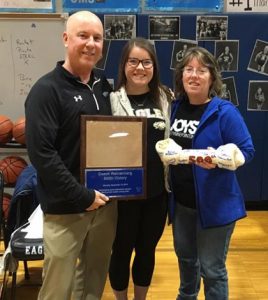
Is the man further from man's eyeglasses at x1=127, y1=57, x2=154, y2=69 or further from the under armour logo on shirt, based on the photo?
man's eyeglasses at x1=127, y1=57, x2=154, y2=69

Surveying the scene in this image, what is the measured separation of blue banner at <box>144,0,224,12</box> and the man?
7.72 feet

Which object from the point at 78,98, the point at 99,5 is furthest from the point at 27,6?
the point at 78,98

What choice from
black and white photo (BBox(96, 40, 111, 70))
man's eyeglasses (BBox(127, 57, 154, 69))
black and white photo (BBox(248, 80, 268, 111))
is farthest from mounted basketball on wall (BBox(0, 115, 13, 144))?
black and white photo (BBox(248, 80, 268, 111))

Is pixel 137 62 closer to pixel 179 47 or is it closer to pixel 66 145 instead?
pixel 66 145

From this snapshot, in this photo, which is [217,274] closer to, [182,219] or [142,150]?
[182,219]

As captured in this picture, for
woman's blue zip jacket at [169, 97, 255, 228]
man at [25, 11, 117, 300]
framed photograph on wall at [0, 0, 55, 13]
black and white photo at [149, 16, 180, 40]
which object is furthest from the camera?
framed photograph on wall at [0, 0, 55, 13]

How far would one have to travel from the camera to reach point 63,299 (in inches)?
73.0

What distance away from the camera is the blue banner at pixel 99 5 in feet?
→ 13.0

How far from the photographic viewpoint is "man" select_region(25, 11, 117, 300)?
1635 millimetres

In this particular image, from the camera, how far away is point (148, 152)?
1921mm

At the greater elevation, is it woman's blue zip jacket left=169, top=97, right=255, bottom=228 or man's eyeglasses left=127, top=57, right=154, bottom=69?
man's eyeglasses left=127, top=57, right=154, bottom=69

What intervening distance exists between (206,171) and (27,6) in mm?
2900

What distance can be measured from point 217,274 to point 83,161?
2.74 ft

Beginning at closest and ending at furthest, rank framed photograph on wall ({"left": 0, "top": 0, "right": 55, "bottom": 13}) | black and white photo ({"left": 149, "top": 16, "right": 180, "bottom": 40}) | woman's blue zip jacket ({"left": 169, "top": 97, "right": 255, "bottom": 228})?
1. woman's blue zip jacket ({"left": 169, "top": 97, "right": 255, "bottom": 228})
2. black and white photo ({"left": 149, "top": 16, "right": 180, "bottom": 40})
3. framed photograph on wall ({"left": 0, "top": 0, "right": 55, "bottom": 13})
